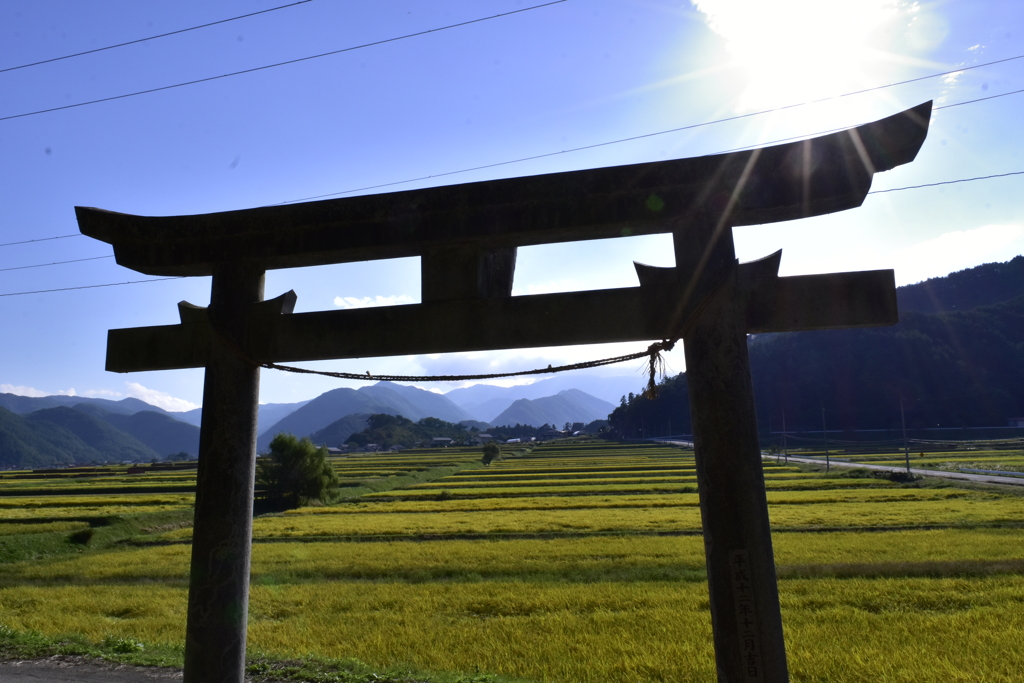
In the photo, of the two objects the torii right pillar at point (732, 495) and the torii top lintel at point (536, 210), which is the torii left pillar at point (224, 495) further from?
the torii right pillar at point (732, 495)

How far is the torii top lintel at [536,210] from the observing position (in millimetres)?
3492

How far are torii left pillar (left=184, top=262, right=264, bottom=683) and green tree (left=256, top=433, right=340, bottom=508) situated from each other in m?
35.5

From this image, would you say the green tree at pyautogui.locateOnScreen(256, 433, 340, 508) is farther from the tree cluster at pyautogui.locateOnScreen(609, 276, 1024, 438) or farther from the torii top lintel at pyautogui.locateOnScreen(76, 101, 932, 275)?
the tree cluster at pyautogui.locateOnScreen(609, 276, 1024, 438)

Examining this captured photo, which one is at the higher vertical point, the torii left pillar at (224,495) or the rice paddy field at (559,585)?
the torii left pillar at (224,495)

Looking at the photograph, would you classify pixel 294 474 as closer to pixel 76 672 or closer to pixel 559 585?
pixel 559 585

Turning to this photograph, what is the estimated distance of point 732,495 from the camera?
3281 millimetres

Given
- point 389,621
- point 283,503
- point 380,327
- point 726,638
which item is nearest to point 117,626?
point 389,621

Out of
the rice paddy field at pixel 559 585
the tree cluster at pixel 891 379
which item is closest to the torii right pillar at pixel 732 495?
the rice paddy field at pixel 559 585

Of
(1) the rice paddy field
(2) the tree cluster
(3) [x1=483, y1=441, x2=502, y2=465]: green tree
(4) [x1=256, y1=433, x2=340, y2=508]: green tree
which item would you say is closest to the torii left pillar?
(1) the rice paddy field

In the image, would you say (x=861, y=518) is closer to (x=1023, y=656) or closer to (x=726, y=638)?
(x=1023, y=656)

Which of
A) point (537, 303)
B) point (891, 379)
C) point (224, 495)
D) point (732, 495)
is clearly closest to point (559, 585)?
point (224, 495)

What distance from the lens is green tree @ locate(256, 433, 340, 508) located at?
37.9 m

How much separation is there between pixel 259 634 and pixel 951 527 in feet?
79.3

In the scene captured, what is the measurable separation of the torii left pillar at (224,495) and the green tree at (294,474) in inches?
1399
